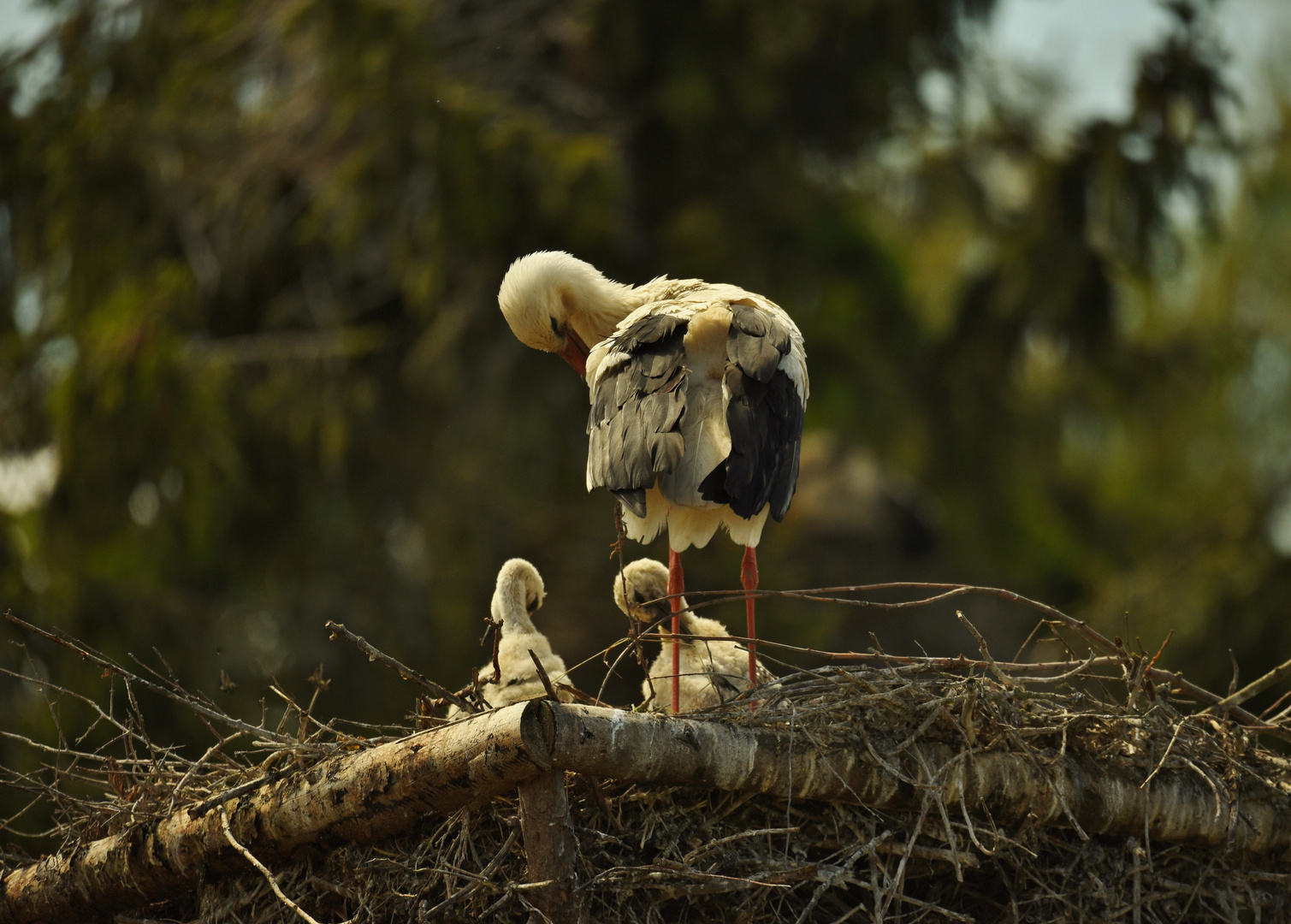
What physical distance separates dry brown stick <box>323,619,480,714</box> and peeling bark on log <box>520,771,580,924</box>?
1.09 feet

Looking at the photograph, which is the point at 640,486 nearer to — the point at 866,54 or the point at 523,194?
the point at 523,194

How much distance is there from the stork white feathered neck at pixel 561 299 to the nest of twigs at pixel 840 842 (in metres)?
1.83

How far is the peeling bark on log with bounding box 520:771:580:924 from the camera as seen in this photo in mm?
3357

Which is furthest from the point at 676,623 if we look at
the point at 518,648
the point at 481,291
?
the point at 481,291

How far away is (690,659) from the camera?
5086 mm

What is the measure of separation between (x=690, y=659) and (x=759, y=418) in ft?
3.35

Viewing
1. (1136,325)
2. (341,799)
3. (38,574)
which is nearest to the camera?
Result: (341,799)

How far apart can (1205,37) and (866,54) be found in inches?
119

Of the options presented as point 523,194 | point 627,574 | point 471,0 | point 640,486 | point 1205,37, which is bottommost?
point 627,574

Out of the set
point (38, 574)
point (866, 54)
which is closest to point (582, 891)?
point (38, 574)

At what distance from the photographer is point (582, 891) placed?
340 cm

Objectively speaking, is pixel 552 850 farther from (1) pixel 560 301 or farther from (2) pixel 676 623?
(1) pixel 560 301

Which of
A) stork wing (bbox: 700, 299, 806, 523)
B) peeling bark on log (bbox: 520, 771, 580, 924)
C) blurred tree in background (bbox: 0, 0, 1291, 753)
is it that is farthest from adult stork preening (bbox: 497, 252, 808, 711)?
blurred tree in background (bbox: 0, 0, 1291, 753)

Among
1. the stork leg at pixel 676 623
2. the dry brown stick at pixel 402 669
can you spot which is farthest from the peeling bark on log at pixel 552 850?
the stork leg at pixel 676 623
